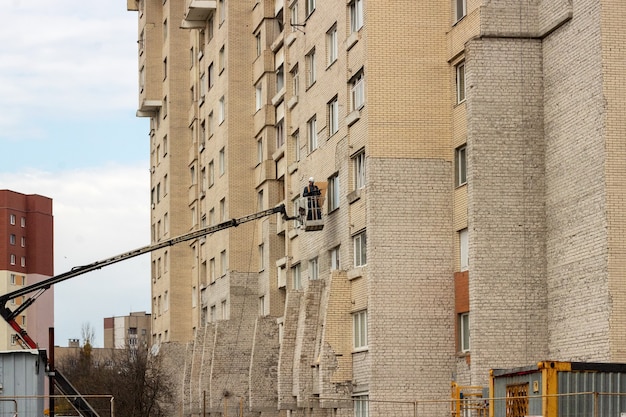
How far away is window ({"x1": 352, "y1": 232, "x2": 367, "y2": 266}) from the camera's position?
136 ft

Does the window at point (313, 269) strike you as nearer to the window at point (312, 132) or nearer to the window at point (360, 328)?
the window at point (312, 132)

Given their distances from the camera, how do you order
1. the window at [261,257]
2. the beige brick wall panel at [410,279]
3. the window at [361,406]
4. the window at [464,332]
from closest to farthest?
the window at [464,332], the beige brick wall panel at [410,279], the window at [361,406], the window at [261,257]

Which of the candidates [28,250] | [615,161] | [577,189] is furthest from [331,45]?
[28,250]

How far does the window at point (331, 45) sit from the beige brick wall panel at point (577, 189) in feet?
35.2

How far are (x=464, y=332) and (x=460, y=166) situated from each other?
15.9ft

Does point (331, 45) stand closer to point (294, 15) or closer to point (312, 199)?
point (312, 199)

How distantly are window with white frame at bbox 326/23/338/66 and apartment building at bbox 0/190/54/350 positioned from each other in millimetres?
82303

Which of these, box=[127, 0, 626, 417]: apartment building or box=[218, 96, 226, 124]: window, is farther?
box=[218, 96, 226, 124]: window

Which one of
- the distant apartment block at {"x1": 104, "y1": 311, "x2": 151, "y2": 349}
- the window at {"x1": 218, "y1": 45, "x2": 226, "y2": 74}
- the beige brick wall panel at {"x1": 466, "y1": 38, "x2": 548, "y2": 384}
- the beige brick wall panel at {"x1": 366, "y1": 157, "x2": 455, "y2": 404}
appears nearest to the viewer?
the beige brick wall panel at {"x1": 466, "y1": 38, "x2": 548, "y2": 384}

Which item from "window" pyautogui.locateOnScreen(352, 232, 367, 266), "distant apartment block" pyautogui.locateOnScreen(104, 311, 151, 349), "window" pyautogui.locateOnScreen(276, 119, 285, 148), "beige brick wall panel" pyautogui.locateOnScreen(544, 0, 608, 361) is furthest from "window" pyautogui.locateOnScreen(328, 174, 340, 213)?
"distant apartment block" pyautogui.locateOnScreen(104, 311, 151, 349)

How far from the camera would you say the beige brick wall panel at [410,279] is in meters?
38.6

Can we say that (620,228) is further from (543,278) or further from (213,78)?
(213,78)

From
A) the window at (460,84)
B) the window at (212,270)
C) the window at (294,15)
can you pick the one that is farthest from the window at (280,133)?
the window at (460,84)

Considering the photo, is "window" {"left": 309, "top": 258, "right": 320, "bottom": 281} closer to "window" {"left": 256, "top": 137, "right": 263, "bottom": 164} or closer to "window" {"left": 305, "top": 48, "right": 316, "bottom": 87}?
"window" {"left": 305, "top": 48, "right": 316, "bottom": 87}
